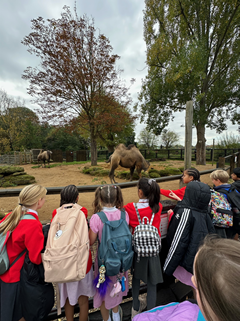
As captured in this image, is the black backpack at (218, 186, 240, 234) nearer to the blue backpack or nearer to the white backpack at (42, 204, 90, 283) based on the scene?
the blue backpack

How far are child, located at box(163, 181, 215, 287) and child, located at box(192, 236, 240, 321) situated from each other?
862 millimetres

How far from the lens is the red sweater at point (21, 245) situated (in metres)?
1.02

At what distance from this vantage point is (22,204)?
3.84 feet

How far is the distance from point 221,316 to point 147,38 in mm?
14309

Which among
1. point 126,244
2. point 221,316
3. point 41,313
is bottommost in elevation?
point 41,313

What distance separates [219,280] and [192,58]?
415 inches

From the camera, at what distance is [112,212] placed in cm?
131

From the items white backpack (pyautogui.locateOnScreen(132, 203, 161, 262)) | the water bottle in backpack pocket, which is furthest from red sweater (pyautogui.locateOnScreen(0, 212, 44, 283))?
the water bottle in backpack pocket

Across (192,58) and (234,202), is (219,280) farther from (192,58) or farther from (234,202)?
(192,58)

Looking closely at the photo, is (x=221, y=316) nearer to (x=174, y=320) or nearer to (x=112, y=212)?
(x=174, y=320)

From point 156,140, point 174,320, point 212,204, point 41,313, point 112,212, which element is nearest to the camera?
point 174,320

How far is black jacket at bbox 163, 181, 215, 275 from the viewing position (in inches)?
50.8

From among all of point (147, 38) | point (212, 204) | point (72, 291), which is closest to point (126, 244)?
point (72, 291)

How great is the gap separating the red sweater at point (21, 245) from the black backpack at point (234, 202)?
1948 millimetres
